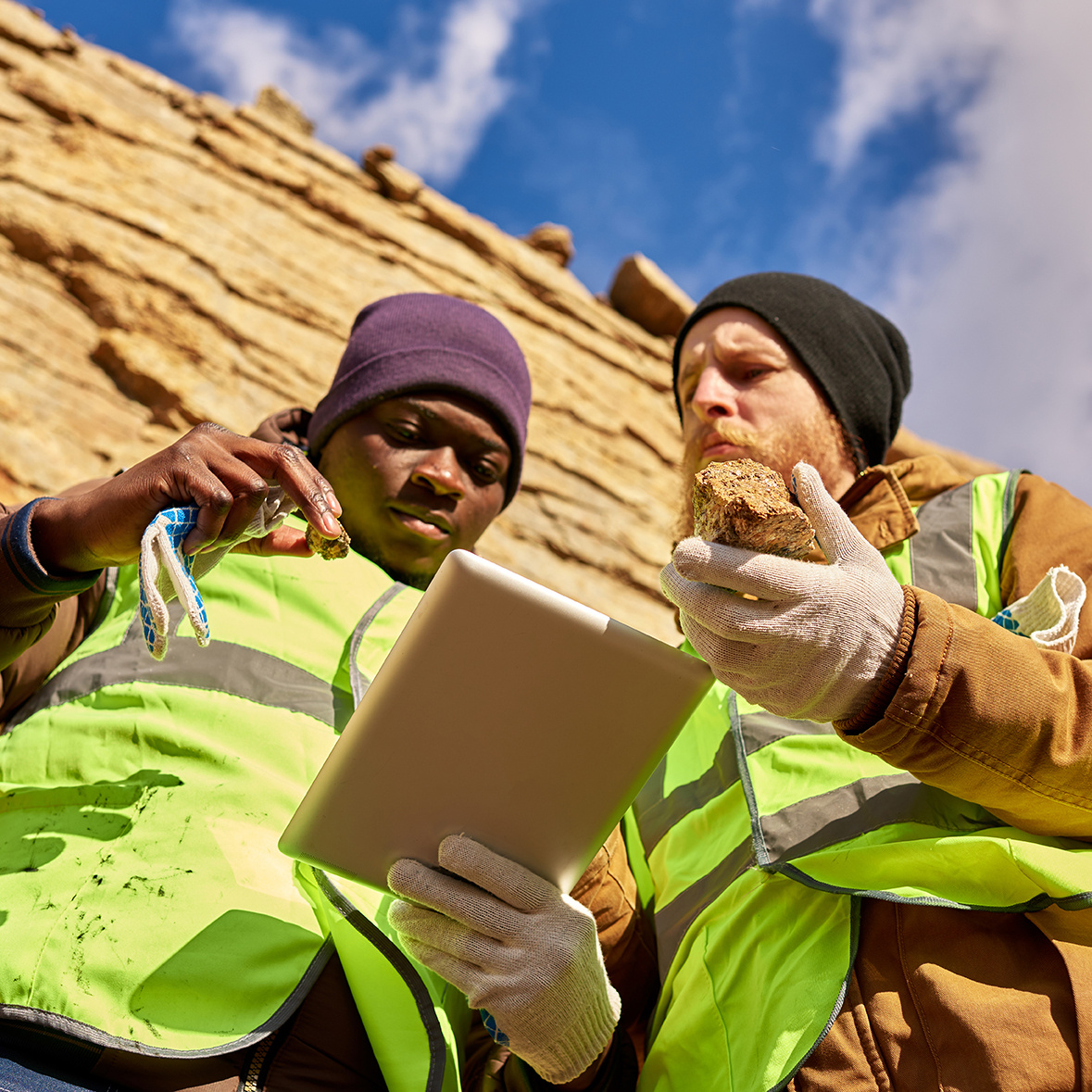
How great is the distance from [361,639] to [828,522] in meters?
1.08

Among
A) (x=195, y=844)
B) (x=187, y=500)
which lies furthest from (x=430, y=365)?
(x=195, y=844)

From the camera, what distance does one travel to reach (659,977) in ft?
6.04

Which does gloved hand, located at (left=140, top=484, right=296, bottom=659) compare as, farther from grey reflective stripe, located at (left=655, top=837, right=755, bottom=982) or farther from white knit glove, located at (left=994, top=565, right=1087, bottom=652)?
white knit glove, located at (left=994, top=565, right=1087, bottom=652)

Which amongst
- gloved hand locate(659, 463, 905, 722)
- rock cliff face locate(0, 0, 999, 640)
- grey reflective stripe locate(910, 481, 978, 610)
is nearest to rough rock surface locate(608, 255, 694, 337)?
rock cliff face locate(0, 0, 999, 640)

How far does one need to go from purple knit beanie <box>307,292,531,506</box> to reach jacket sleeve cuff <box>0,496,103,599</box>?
1115 mm

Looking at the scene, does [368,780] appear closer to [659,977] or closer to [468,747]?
[468,747]

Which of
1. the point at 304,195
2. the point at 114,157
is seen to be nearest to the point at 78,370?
the point at 114,157

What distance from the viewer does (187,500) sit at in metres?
1.40

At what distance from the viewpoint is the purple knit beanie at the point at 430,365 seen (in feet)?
8.27

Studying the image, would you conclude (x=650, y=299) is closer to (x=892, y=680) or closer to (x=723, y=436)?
(x=723, y=436)

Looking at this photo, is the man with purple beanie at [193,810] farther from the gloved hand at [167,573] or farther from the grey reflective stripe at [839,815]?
the grey reflective stripe at [839,815]

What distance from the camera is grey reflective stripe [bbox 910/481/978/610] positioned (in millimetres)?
1756

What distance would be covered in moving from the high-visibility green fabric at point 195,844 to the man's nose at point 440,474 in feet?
1.41

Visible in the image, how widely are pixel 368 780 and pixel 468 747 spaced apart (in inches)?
6.4
